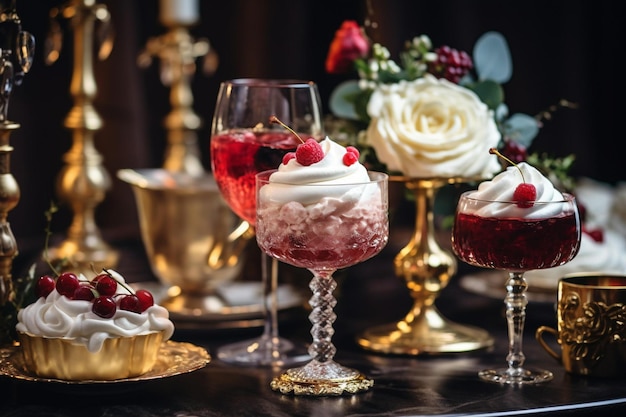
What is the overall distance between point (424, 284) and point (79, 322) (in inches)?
24.4

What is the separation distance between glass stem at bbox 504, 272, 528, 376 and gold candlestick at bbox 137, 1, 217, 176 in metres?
1.27

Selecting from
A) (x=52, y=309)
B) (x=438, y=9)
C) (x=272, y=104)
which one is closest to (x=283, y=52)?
(x=438, y=9)

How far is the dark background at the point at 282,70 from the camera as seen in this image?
303 cm

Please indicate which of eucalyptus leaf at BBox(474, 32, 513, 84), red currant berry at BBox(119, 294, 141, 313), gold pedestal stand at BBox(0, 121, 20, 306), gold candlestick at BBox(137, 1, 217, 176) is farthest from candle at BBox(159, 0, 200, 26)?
red currant berry at BBox(119, 294, 141, 313)

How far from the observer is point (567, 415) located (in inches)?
53.9

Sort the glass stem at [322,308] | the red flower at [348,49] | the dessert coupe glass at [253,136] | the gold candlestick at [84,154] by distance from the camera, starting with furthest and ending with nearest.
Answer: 1. the gold candlestick at [84,154]
2. the red flower at [348,49]
3. the dessert coupe glass at [253,136]
4. the glass stem at [322,308]

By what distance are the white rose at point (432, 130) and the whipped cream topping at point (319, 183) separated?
0.29m

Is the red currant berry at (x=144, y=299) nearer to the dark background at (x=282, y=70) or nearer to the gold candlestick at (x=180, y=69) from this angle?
the gold candlestick at (x=180, y=69)

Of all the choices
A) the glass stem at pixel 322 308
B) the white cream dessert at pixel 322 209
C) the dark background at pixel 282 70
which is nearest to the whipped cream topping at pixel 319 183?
the white cream dessert at pixel 322 209

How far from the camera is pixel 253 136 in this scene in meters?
1.66

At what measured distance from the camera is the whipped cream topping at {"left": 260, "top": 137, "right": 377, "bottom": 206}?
1.36 meters

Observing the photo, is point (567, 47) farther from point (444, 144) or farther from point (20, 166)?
point (444, 144)

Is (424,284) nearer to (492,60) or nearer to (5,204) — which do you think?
(492,60)

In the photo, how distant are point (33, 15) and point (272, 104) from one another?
1483 mm
